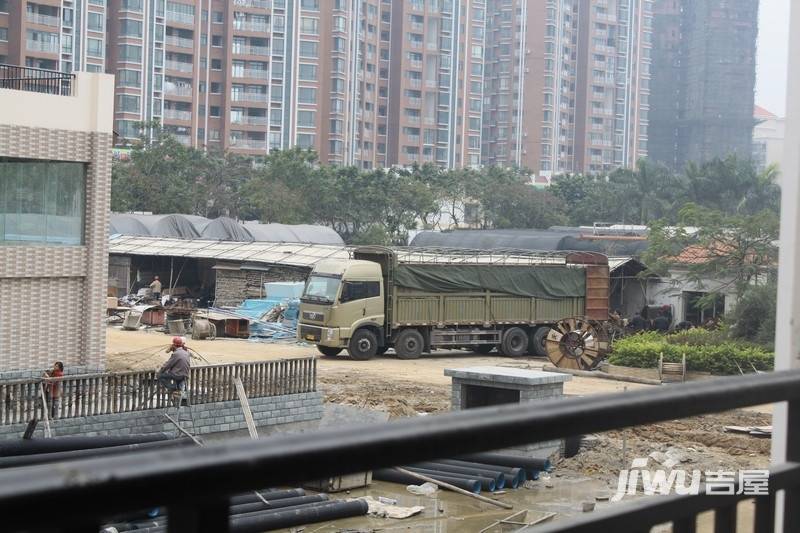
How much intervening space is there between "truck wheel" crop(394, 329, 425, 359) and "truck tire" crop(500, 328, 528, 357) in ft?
7.79

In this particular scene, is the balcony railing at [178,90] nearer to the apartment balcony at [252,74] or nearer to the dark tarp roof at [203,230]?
the apartment balcony at [252,74]

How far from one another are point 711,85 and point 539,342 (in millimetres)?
71223

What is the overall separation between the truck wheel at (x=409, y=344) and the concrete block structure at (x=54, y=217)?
9.12 m

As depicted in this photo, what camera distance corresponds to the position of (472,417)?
4.20 feet

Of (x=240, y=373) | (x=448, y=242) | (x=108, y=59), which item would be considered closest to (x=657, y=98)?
(x=108, y=59)

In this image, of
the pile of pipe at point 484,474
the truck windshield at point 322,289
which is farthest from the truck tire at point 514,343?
the pile of pipe at point 484,474

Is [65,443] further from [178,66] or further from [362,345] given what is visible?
[178,66]

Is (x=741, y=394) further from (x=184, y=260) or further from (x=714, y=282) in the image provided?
(x=184, y=260)

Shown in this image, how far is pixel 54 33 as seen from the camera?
232 feet

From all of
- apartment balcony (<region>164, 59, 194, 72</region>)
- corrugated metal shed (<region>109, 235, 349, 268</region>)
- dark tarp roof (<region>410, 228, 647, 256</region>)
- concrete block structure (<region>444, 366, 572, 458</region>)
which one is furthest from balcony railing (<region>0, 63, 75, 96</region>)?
Answer: apartment balcony (<region>164, 59, 194, 72</region>)

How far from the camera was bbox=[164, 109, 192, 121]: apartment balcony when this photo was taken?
3125 inches

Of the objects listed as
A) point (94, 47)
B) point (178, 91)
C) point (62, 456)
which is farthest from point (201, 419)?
point (178, 91)

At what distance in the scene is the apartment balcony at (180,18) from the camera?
7875cm

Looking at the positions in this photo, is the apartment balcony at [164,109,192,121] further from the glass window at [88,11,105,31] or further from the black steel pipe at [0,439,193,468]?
the black steel pipe at [0,439,193,468]
